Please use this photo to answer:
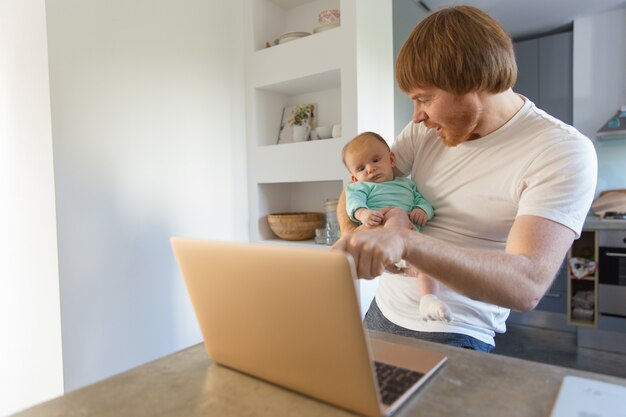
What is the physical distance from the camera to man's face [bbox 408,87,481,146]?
1.04 meters

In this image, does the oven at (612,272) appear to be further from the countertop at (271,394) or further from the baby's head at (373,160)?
the countertop at (271,394)

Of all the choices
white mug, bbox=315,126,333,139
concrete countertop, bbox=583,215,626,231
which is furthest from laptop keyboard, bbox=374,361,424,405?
concrete countertop, bbox=583,215,626,231

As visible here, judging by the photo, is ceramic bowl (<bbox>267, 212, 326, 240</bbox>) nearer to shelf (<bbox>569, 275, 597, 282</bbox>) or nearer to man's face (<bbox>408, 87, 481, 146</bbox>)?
man's face (<bbox>408, 87, 481, 146</bbox>)

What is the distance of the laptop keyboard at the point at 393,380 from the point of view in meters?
0.64

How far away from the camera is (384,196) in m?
1.33

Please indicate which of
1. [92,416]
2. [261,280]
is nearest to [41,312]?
[92,416]

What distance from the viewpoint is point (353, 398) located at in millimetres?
588

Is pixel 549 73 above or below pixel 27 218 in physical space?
above

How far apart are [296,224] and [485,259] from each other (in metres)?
1.63

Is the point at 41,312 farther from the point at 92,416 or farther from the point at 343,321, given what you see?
the point at 343,321

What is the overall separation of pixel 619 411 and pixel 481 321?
55 centimetres

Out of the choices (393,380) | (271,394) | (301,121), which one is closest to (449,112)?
(393,380)

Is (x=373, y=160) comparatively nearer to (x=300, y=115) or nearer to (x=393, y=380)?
(x=393, y=380)

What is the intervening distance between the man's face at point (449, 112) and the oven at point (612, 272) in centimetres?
219
